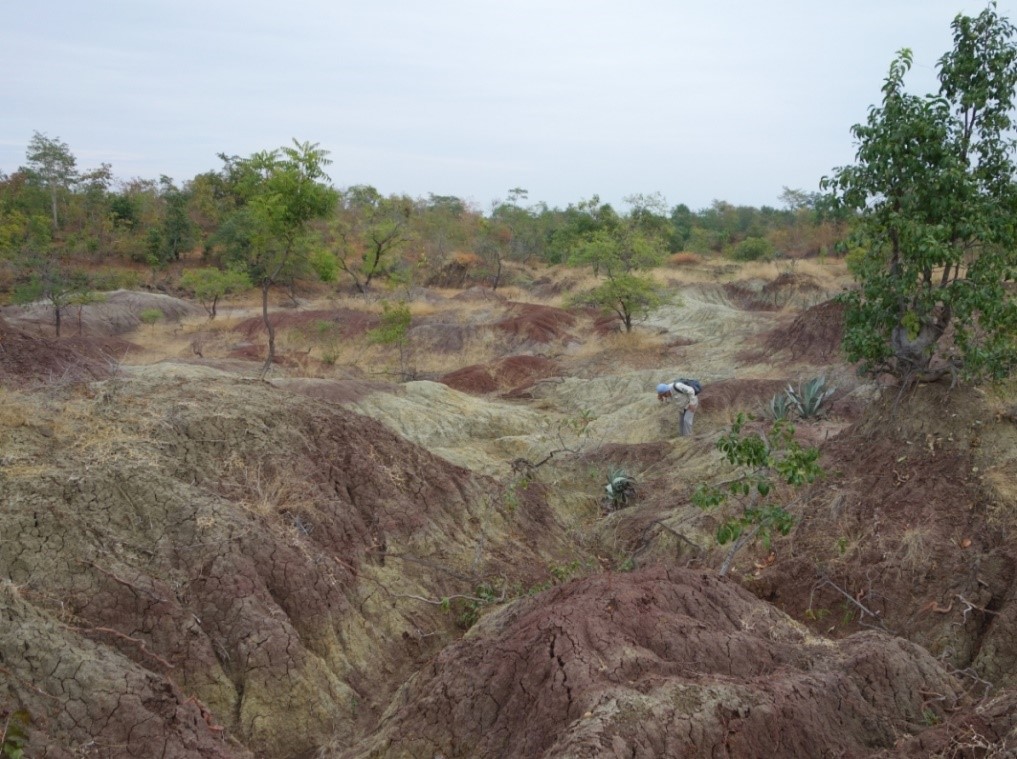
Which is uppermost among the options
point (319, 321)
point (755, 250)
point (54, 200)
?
point (54, 200)

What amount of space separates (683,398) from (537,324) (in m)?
12.7

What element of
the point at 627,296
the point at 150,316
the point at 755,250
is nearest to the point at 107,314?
the point at 150,316

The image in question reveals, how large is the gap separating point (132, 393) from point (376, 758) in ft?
20.0

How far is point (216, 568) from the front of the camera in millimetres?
7352

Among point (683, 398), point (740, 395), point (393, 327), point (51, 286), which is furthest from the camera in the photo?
point (51, 286)

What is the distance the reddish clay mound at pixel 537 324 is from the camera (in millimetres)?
28062

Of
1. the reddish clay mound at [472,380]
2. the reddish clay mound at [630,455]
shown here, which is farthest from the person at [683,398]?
the reddish clay mound at [472,380]

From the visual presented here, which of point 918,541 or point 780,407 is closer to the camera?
point 918,541

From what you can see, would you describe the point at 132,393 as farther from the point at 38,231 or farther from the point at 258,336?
the point at 38,231

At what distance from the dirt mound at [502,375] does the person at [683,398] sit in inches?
240

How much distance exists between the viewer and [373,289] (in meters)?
43.4

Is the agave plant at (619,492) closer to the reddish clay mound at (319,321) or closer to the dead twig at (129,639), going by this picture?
the dead twig at (129,639)

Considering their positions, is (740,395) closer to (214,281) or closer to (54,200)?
(214,281)

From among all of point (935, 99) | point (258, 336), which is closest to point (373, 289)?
point (258, 336)
